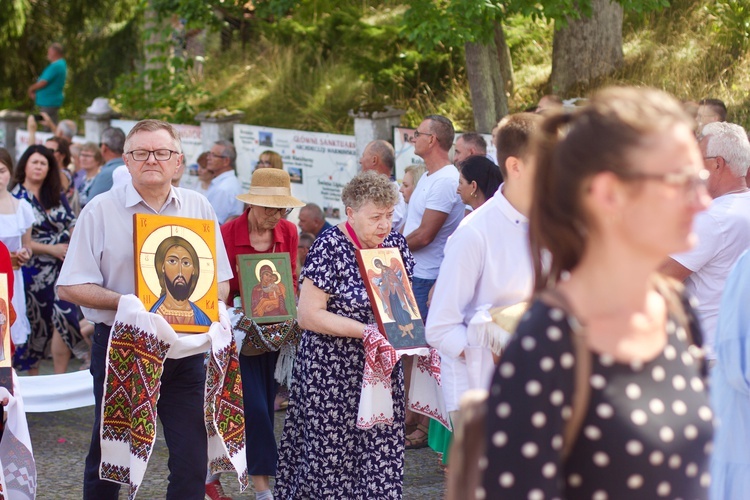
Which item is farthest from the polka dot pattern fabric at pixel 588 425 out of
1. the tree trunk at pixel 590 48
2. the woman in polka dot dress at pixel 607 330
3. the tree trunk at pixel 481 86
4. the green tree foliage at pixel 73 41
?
the green tree foliage at pixel 73 41

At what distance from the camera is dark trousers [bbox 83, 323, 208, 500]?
4.84 meters

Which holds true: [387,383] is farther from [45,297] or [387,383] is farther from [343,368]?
[45,297]

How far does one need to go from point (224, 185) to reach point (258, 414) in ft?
14.3

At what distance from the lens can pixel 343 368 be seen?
17.3ft

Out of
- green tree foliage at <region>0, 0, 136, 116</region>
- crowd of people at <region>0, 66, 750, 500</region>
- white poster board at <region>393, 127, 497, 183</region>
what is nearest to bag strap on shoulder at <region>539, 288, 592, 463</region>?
crowd of people at <region>0, 66, 750, 500</region>

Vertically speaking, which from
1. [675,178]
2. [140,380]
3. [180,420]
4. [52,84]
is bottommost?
[180,420]

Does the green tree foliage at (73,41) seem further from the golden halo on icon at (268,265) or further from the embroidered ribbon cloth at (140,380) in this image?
the embroidered ribbon cloth at (140,380)

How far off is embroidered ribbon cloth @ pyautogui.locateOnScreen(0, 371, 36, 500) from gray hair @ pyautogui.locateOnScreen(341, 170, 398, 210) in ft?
6.20

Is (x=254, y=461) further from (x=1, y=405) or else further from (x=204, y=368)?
(x=1, y=405)

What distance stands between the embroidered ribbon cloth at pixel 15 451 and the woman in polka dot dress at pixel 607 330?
11.8 ft

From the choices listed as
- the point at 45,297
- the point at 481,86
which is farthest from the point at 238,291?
the point at 481,86

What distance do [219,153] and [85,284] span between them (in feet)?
19.5

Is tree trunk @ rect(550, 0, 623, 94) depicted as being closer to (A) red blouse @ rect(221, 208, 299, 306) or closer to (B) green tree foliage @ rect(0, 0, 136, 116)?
(A) red blouse @ rect(221, 208, 299, 306)

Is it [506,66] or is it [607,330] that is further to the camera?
[506,66]
